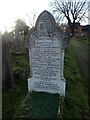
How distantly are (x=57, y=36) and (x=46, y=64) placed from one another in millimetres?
956

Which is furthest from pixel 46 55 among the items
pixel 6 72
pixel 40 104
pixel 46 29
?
pixel 6 72

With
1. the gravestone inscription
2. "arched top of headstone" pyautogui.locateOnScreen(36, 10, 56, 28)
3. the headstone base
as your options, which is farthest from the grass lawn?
"arched top of headstone" pyautogui.locateOnScreen(36, 10, 56, 28)

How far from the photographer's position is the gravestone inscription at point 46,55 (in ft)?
13.5

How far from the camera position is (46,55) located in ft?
14.2

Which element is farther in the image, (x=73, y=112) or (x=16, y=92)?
(x=16, y=92)

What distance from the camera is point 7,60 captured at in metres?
5.09

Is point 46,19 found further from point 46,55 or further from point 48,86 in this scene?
point 48,86

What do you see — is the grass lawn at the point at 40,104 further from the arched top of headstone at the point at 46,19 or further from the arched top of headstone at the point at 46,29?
the arched top of headstone at the point at 46,19

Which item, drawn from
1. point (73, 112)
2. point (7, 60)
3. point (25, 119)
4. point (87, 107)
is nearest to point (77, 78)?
point (87, 107)

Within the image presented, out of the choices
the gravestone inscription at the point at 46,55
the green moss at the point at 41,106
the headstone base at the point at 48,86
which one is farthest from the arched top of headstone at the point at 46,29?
the green moss at the point at 41,106

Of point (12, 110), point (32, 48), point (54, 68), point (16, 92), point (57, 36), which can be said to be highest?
point (57, 36)

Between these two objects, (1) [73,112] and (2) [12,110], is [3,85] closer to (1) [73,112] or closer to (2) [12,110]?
(2) [12,110]

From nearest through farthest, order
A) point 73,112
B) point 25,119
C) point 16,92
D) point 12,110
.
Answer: point 25,119 → point 73,112 → point 12,110 → point 16,92

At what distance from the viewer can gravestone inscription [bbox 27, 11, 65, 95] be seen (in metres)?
4.11
